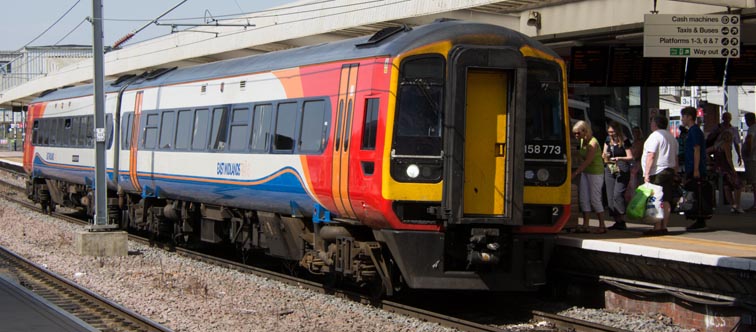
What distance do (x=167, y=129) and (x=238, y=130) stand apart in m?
3.14

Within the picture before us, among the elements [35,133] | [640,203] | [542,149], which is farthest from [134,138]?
[640,203]

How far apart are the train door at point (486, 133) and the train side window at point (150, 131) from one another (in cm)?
830

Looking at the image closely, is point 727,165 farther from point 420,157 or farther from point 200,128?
point 200,128

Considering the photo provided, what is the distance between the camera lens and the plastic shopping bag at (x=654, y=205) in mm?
11461

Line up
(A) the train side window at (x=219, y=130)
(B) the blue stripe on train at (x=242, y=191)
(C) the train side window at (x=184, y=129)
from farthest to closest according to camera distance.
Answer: (C) the train side window at (x=184, y=129)
(A) the train side window at (x=219, y=130)
(B) the blue stripe on train at (x=242, y=191)

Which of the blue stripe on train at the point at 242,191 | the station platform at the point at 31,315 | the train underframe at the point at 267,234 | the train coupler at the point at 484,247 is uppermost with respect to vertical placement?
the blue stripe on train at the point at 242,191

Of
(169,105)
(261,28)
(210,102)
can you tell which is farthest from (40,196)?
(210,102)

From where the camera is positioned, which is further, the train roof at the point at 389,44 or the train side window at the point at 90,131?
the train side window at the point at 90,131

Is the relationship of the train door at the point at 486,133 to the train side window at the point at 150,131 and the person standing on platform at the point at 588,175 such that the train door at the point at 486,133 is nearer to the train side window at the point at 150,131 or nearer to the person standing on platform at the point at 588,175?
the person standing on platform at the point at 588,175

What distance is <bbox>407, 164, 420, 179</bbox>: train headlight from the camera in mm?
9875

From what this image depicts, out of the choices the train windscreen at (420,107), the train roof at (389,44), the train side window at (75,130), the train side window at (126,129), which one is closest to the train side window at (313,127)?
the train roof at (389,44)

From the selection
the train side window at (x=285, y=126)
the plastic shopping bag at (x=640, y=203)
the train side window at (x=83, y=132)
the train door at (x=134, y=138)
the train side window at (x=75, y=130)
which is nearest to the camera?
the plastic shopping bag at (x=640, y=203)

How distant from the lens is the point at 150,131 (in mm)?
17172

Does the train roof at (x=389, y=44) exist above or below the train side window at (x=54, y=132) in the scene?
above
